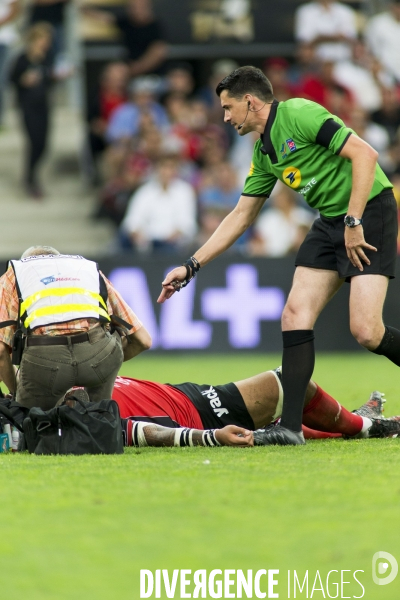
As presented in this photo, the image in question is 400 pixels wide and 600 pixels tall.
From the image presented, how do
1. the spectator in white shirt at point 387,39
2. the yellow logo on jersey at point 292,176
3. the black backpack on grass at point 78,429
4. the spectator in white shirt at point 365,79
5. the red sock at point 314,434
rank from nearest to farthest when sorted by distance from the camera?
the black backpack on grass at point 78,429
the yellow logo on jersey at point 292,176
the red sock at point 314,434
the spectator in white shirt at point 365,79
the spectator in white shirt at point 387,39

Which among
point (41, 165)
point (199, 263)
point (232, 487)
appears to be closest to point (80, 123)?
point (41, 165)

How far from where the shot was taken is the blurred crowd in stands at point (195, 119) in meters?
15.0

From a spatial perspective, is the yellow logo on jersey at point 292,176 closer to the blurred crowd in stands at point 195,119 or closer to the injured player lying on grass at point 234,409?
the injured player lying on grass at point 234,409

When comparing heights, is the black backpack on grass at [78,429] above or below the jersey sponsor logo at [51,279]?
below

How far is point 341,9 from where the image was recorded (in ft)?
58.6

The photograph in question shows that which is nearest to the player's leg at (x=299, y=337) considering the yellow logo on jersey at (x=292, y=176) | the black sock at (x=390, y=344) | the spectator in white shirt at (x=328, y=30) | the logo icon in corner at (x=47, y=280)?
the black sock at (x=390, y=344)

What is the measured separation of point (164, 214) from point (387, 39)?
554cm

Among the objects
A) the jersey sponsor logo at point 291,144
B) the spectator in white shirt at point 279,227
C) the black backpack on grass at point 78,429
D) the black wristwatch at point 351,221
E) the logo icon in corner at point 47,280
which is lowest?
the spectator in white shirt at point 279,227

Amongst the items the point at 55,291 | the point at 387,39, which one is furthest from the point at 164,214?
the point at 55,291

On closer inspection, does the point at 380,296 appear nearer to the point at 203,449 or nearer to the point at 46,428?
the point at 203,449

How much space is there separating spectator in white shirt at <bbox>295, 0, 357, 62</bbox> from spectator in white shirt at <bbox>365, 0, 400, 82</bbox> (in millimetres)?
383

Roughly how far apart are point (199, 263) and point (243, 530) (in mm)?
2911

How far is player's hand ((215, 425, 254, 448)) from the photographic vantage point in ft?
19.3

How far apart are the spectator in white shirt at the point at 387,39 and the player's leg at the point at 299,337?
12495 mm
